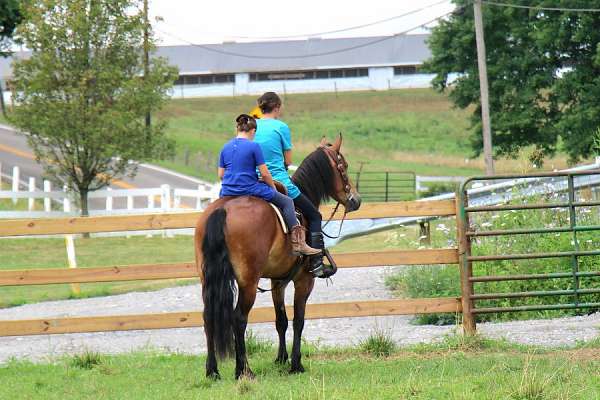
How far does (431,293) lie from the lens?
13625 mm

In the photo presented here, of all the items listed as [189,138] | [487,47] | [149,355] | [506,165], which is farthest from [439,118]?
[149,355]

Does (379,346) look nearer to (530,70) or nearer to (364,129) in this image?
(530,70)

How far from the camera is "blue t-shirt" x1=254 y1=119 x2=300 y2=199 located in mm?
9383

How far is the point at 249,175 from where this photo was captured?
895 cm

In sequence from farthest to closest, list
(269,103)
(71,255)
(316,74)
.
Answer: (316,74) < (71,255) < (269,103)

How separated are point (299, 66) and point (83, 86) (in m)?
67.7

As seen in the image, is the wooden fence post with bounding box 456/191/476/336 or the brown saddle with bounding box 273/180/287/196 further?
the wooden fence post with bounding box 456/191/476/336

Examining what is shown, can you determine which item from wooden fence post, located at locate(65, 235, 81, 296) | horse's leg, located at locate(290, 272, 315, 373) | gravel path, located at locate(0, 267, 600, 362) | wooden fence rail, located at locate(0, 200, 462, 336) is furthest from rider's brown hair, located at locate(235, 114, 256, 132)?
wooden fence post, located at locate(65, 235, 81, 296)

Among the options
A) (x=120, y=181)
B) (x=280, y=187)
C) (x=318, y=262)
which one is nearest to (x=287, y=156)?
(x=280, y=187)

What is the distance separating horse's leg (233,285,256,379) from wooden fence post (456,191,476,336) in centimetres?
300

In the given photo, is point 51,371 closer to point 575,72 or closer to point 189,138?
point 575,72

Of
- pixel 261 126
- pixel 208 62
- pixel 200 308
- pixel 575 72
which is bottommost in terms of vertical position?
pixel 200 308

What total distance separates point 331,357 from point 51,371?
276cm

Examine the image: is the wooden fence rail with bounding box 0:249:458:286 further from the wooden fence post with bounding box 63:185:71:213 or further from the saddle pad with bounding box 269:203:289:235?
the wooden fence post with bounding box 63:185:71:213
